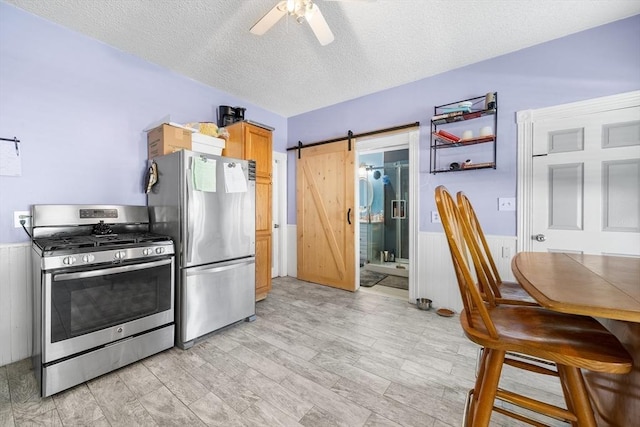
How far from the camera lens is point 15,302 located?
1.92 meters

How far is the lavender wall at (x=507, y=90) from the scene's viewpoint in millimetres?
2131

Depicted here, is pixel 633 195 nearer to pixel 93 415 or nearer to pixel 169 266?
pixel 169 266

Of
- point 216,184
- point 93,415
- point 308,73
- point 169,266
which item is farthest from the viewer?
point 308,73

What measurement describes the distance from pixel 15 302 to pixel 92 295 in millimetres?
866

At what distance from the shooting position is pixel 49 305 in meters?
1.50

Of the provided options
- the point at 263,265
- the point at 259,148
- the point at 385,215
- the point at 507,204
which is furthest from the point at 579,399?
the point at 385,215

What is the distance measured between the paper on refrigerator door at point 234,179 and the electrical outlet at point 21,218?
1.46m

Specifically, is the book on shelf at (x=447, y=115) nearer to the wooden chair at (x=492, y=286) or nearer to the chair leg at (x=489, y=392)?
the wooden chair at (x=492, y=286)

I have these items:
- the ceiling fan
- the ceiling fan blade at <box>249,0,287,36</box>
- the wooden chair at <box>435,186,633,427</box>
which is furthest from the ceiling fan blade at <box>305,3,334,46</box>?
the wooden chair at <box>435,186,633,427</box>

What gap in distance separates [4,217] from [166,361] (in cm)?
161

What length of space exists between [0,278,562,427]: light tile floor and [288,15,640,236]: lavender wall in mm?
1441

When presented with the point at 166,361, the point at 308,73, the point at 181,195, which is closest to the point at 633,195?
the point at 308,73

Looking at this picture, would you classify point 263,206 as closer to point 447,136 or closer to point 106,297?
point 106,297

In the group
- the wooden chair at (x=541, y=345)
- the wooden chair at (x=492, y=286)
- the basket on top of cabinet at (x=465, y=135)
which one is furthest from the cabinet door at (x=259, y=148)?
the wooden chair at (x=541, y=345)
